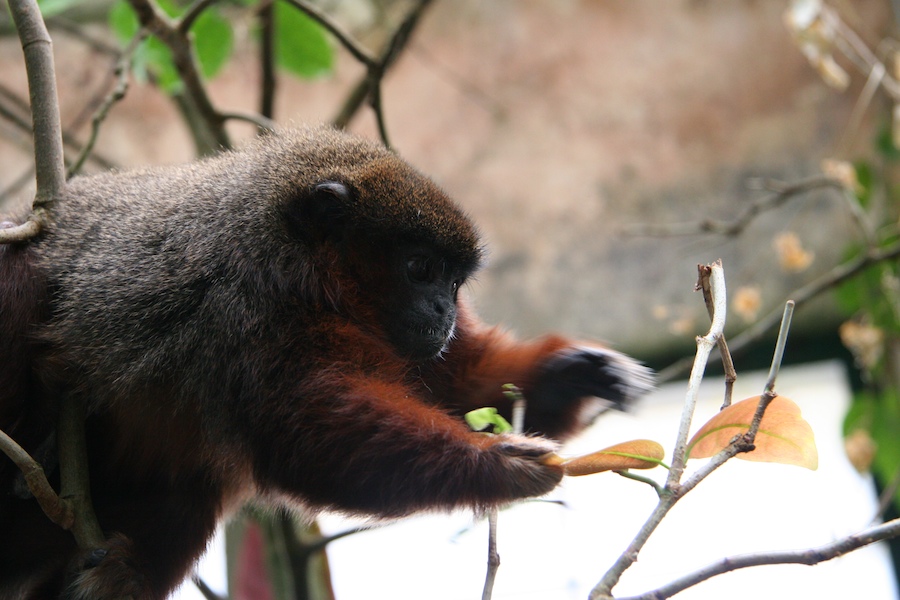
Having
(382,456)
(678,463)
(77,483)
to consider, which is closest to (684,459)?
(678,463)

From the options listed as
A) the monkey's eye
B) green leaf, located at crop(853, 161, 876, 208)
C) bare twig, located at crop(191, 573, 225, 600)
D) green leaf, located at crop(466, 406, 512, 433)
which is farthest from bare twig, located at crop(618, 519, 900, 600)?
green leaf, located at crop(853, 161, 876, 208)

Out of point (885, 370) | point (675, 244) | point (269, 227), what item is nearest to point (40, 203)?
point (269, 227)

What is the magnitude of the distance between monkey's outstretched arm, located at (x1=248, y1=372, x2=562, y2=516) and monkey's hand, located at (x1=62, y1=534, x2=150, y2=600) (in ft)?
1.27

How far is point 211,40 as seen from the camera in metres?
2.90

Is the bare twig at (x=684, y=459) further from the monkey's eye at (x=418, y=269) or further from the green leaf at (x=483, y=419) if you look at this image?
the monkey's eye at (x=418, y=269)

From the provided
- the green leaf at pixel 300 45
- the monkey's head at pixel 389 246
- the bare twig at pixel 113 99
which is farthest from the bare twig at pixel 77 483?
the green leaf at pixel 300 45

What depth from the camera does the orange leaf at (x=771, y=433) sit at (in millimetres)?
1259

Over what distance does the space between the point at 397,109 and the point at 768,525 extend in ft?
12.0

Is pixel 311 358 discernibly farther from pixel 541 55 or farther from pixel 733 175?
pixel 541 55

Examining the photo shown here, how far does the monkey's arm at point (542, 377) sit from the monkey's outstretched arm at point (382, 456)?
0.50 metres

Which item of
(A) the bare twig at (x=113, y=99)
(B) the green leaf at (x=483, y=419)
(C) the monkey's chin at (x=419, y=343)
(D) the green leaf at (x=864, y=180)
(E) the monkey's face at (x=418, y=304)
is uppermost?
(D) the green leaf at (x=864, y=180)

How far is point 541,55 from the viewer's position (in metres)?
6.22

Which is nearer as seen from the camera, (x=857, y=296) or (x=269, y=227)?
(x=269, y=227)

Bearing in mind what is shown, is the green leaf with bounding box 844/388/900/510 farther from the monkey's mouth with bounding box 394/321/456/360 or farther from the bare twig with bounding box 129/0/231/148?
the bare twig with bounding box 129/0/231/148
